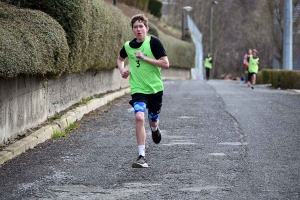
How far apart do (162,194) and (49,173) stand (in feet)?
5.78

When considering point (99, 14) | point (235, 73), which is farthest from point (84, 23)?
point (235, 73)

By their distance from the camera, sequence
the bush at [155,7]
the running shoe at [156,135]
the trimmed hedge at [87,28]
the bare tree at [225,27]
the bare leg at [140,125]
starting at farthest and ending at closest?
1. the bare tree at [225,27]
2. the bush at [155,7]
3. the trimmed hedge at [87,28]
4. the running shoe at [156,135]
5. the bare leg at [140,125]

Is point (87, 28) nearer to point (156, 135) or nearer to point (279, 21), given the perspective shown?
point (156, 135)

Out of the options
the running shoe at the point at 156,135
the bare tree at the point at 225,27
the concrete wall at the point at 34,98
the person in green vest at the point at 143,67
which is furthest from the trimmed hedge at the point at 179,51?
the person in green vest at the point at 143,67

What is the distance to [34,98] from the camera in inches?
439

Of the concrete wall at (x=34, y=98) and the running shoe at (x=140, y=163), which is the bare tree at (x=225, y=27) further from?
the running shoe at (x=140, y=163)

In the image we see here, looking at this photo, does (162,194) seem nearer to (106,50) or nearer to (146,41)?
(146,41)

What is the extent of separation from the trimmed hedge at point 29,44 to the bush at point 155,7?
47052 millimetres

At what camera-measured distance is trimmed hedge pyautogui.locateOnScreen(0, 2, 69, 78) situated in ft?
29.6

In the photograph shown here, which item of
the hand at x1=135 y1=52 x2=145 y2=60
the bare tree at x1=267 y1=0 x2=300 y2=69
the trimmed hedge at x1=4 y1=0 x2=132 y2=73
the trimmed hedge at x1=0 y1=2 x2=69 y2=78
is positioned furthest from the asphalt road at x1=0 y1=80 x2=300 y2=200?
the bare tree at x1=267 y1=0 x2=300 y2=69

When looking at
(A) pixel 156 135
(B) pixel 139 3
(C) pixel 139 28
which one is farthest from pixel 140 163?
(B) pixel 139 3

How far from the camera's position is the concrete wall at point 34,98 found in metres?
9.46

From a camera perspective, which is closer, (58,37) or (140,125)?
(140,125)

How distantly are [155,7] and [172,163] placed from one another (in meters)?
51.6
